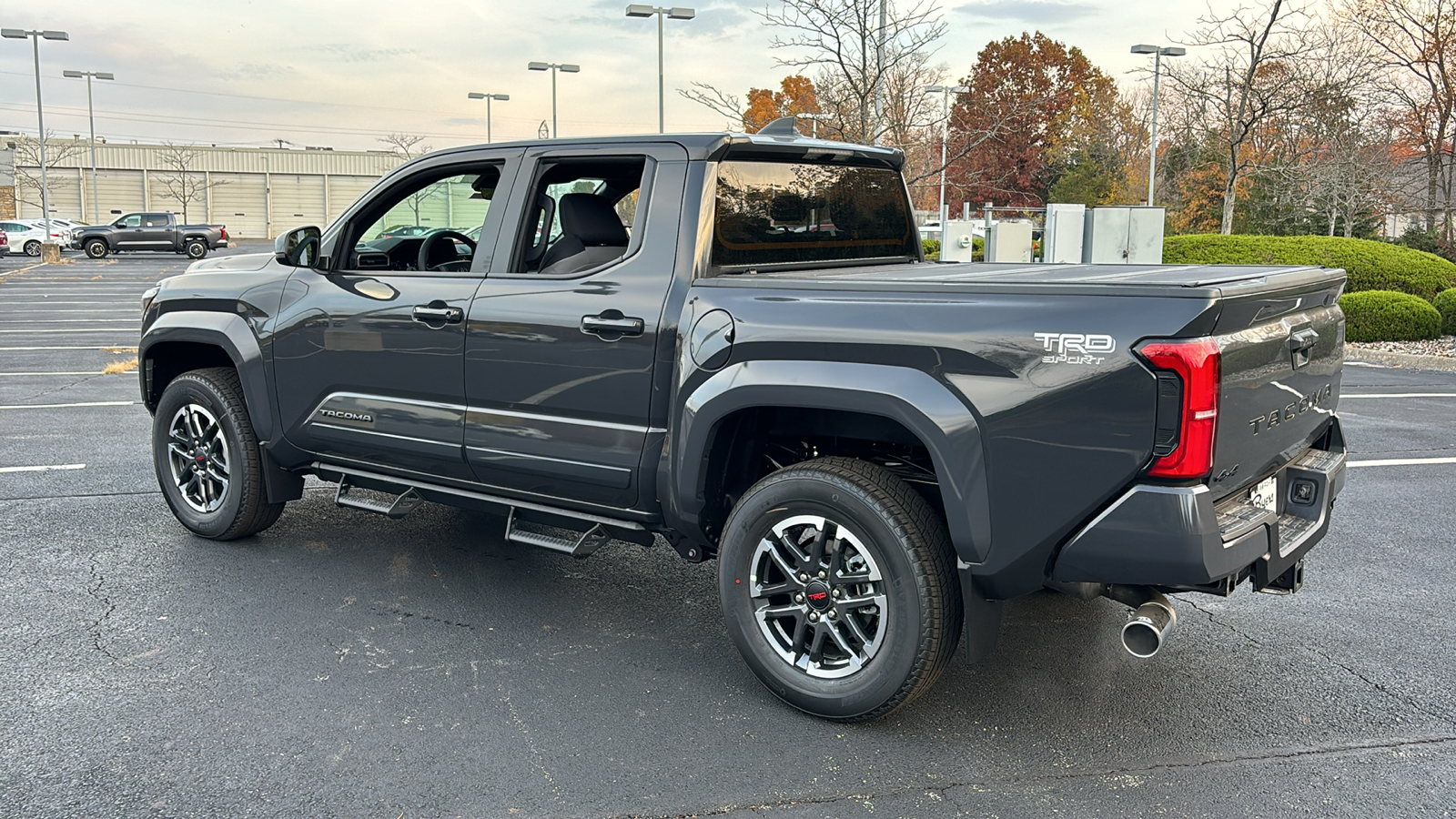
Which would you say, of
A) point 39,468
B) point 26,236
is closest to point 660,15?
point 39,468

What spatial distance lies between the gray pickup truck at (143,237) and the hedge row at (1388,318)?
38.0 m

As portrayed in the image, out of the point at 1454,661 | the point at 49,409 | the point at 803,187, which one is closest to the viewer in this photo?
the point at 1454,661

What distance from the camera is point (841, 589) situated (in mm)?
3650

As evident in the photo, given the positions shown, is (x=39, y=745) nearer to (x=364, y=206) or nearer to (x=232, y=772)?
(x=232, y=772)

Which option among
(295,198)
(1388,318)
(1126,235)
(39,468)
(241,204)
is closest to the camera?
(39,468)

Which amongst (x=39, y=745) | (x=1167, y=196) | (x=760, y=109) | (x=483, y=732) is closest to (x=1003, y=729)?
(x=483, y=732)

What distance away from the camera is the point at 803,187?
4664mm

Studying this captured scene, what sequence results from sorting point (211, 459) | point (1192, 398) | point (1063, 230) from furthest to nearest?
point (1063, 230) < point (211, 459) < point (1192, 398)

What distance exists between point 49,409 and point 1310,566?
9.49 metres

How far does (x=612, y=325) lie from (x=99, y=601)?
259 centimetres

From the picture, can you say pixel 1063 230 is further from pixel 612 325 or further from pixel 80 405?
pixel 612 325

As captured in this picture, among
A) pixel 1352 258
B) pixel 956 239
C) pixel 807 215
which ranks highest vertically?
pixel 807 215

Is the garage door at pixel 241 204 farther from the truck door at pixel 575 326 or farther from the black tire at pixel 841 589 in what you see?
the black tire at pixel 841 589

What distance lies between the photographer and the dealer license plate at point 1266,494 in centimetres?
343
